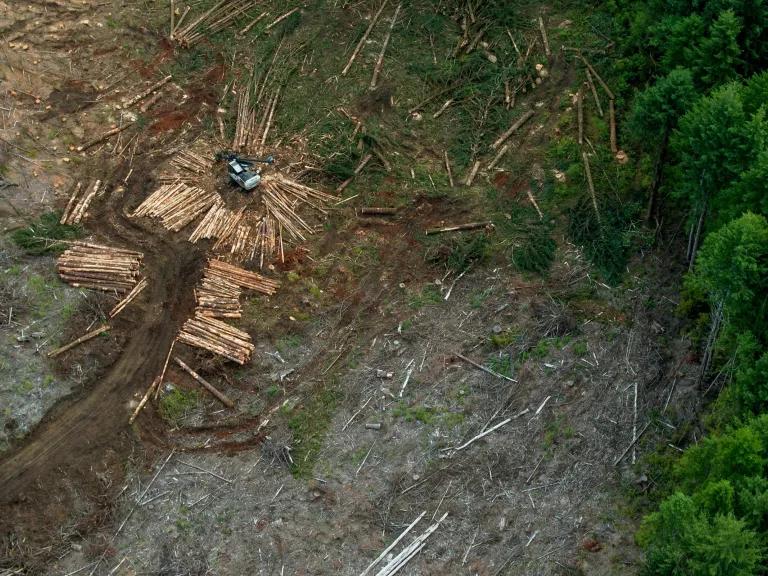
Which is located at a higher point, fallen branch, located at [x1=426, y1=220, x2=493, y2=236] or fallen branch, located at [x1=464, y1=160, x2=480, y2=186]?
fallen branch, located at [x1=464, y1=160, x2=480, y2=186]

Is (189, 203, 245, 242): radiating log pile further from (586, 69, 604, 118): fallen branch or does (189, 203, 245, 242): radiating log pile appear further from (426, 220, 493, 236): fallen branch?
(586, 69, 604, 118): fallen branch

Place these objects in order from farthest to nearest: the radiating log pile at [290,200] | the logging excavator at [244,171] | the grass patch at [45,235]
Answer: the logging excavator at [244,171], the radiating log pile at [290,200], the grass patch at [45,235]

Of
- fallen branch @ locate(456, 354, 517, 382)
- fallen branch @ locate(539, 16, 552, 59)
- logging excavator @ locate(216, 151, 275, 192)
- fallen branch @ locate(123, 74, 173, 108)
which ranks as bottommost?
fallen branch @ locate(456, 354, 517, 382)

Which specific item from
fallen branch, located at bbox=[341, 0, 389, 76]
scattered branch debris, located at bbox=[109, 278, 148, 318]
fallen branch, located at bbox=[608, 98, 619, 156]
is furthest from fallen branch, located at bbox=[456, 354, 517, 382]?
fallen branch, located at bbox=[341, 0, 389, 76]

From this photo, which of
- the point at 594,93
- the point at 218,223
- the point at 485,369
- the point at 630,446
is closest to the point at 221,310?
Result: the point at 218,223

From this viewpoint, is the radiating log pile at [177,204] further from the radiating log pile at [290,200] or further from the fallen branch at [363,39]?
the fallen branch at [363,39]

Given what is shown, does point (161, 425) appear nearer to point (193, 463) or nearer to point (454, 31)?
point (193, 463)

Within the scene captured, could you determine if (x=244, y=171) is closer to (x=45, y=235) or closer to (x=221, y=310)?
(x=221, y=310)

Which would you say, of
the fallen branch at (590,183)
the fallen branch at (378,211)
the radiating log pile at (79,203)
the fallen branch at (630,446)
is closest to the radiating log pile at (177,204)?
the radiating log pile at (79,203)
